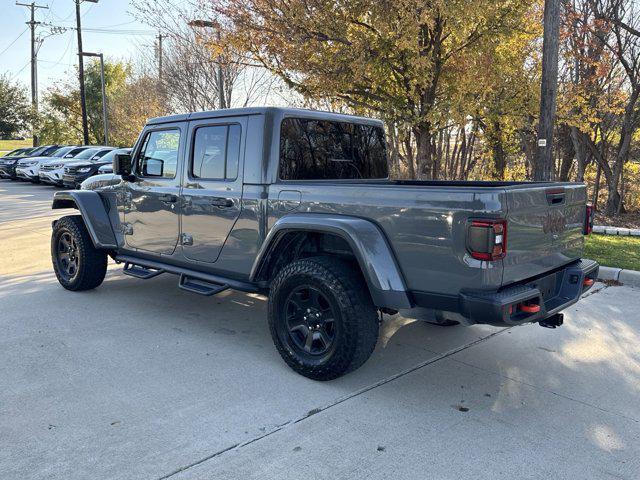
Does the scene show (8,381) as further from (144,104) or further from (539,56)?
(144,104)

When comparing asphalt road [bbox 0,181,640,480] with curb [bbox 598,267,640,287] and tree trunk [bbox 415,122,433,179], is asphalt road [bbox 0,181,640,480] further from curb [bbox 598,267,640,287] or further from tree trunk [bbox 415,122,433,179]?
tree trunk [bbox 415,122,433,179]

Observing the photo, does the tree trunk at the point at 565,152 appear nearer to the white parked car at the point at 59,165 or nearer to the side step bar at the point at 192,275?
the side step bar at the point at 192,275

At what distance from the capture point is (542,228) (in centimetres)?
356

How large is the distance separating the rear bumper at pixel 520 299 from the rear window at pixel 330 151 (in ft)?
5.14

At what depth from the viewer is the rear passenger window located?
14.7 feet

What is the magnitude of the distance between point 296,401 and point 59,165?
19.5m

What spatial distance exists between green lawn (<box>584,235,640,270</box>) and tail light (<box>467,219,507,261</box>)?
4630 millimetres

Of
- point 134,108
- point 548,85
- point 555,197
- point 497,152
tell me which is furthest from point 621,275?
point 134,108

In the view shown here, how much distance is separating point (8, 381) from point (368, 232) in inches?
108

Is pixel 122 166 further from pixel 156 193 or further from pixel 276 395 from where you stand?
pixel 276 395

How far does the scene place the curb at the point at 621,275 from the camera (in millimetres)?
6504

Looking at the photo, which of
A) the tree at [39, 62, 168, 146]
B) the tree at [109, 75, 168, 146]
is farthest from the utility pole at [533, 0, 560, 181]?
the tree at [39, 62, 168, 146]

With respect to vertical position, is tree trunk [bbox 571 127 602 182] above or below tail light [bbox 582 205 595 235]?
above

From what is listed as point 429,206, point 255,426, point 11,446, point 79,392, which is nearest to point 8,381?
point 79,392
